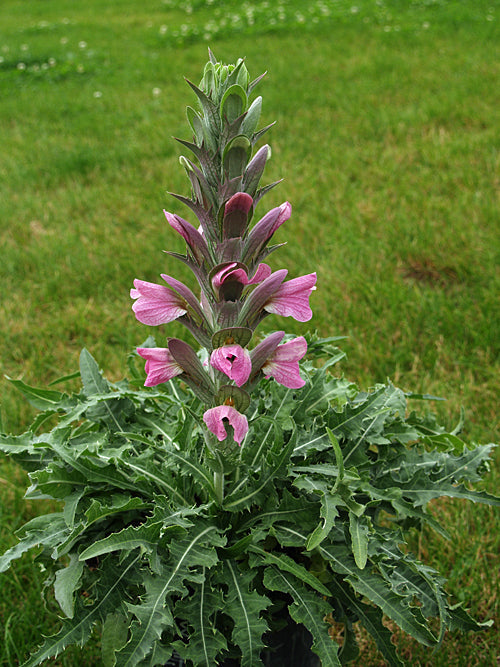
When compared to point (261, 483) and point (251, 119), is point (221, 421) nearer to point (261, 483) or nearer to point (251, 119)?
point (261, 483)

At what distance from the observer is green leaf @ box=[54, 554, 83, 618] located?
1.66 metres

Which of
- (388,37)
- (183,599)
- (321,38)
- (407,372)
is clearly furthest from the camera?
(321,38)

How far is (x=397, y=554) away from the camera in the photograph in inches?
72.6

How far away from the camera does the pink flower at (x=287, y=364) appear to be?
5.34 ft

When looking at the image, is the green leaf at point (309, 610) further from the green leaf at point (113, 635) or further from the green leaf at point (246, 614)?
the green leaf at point (113, 635)

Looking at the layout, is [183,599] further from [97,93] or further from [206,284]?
[97,93]

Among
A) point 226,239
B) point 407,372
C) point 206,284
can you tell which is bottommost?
point 407,372

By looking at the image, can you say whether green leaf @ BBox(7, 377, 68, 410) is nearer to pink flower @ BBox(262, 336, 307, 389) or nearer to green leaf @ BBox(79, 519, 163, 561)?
green leaf @ BBox(79, 519, 163, 561)

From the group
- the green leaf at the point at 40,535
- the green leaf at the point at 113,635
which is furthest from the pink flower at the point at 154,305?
the green leaf at the point at 113,635

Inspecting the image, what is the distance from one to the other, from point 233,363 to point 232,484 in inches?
A: 25.4

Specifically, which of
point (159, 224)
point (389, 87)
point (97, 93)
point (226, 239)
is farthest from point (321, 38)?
point (226, 239)

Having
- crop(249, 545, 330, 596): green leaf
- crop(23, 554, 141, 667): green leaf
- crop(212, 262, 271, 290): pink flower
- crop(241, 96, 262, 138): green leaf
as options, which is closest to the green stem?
crop(249, 545, 330, 596): green leaf

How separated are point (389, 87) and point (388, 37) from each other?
237cm

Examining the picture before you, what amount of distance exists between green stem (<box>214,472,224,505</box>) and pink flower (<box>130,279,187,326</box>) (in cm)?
53
